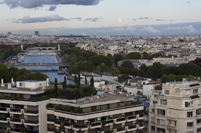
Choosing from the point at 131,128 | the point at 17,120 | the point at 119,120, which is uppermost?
the point at 119,120

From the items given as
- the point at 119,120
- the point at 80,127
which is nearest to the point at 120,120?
the point at 119,120

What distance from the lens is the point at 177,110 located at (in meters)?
11.5

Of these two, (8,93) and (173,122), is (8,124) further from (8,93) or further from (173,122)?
(173,122)

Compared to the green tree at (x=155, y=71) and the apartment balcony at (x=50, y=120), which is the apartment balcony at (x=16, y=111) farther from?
the green tree at (x=155, y=71)

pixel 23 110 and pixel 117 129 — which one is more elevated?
pixel 23 110

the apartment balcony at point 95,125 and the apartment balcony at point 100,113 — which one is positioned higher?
the apartment balcony at point 100,113

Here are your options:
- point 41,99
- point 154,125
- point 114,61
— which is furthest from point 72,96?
point 114,61

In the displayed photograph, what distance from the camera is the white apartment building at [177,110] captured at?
11477 millimetres

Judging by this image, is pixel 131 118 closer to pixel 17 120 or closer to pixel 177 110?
pixel 177 110

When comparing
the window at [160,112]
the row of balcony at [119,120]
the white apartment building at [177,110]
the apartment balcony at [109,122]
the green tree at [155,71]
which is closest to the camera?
the row of balcony at [119,120]

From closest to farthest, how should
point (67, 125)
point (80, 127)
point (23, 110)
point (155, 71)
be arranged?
1. point (80, 127)
2. point (67, 125)
3. point (23, 110)
4. point (155, 71)

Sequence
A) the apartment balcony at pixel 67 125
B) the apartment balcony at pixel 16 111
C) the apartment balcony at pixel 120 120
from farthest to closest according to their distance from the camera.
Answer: the apartment balcony at pixel 16 111, the apartment balcony at pixel 120 120, the apartment balcony at pixel 67 125

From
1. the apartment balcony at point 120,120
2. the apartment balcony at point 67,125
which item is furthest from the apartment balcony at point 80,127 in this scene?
the apartment balcony at point 120,120

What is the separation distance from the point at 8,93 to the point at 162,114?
4629mm
